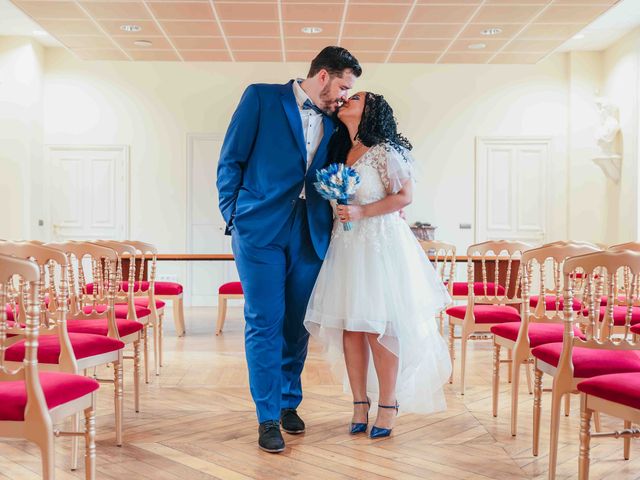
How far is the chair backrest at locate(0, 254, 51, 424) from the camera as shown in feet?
6.23

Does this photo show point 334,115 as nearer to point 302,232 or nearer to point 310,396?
point 302,232

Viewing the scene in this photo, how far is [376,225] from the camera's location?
10.9 feet

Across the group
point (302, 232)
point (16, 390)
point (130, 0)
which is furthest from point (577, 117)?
point (16, 390)

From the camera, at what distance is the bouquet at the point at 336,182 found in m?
3.06

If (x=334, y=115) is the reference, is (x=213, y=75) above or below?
above

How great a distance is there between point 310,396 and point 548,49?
21.5 ft

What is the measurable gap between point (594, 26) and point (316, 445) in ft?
24.6

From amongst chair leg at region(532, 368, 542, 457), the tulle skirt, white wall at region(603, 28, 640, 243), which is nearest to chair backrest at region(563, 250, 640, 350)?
chair leg at region(532, 368, 542, 457)

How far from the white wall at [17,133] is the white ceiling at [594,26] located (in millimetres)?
299

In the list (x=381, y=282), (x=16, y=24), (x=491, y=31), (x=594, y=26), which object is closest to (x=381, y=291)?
(x=381, y=282)

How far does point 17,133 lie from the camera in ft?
30.9

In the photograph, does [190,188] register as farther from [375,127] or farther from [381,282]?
[381,282]

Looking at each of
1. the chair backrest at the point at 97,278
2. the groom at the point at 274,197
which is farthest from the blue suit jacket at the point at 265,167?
the chair backrest at the point at 97,278

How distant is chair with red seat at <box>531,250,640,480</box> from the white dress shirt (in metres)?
1.27
